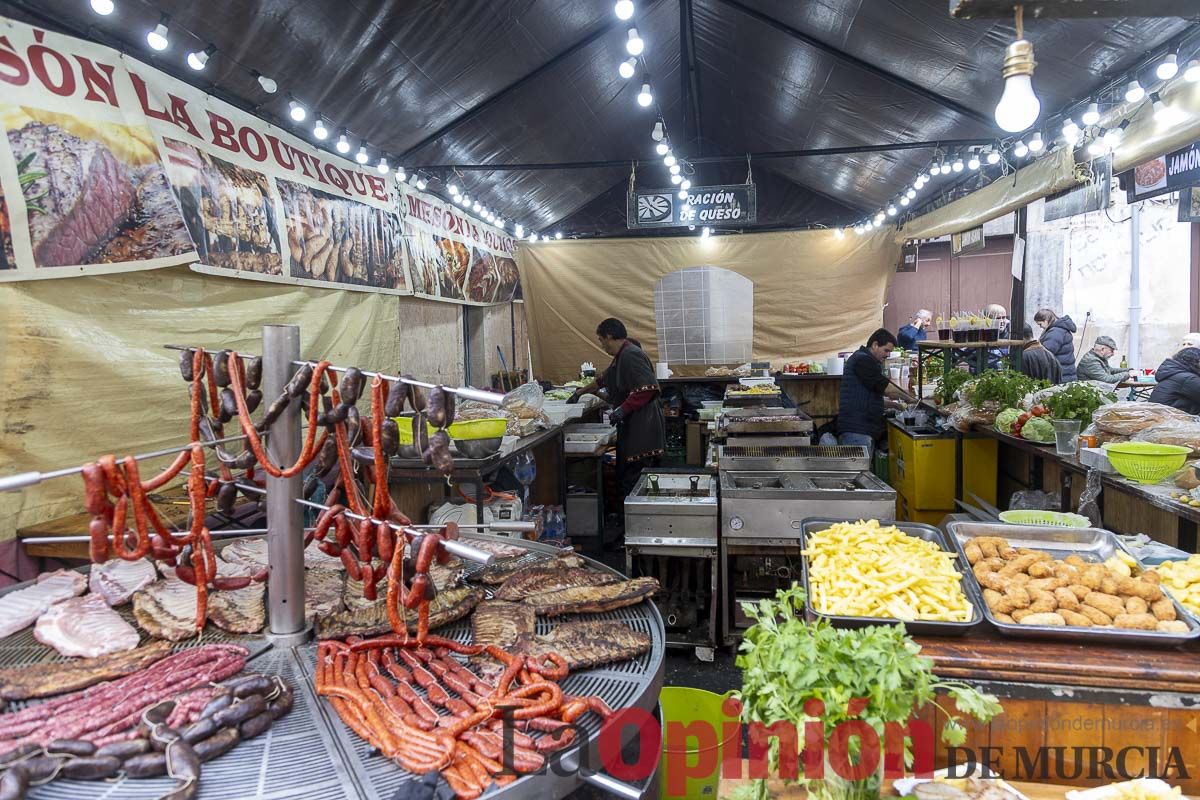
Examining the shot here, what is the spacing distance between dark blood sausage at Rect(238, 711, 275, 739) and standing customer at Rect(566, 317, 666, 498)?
5348mm

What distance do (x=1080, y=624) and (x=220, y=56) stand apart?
5182 mm

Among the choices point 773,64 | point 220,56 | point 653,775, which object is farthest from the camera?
point 773,64

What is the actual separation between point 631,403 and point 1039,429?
348 cm

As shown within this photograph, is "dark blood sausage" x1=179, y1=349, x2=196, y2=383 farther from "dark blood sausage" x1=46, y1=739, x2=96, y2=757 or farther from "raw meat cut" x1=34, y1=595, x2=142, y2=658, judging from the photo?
"dark blood sausage" x1=46, y1=739, x2=96, y2=757

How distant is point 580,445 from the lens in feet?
23.5

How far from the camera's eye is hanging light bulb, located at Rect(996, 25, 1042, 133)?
2.36 metres

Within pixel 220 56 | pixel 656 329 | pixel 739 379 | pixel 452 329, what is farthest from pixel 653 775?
pixel 656 329

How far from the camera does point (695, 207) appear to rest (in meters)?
7.99

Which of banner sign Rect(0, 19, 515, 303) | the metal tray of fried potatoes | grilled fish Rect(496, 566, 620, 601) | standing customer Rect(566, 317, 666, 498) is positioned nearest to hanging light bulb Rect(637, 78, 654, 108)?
standing customer Rect(566, 317, 666, 498)

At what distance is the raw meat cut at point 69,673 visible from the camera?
5.97 feet

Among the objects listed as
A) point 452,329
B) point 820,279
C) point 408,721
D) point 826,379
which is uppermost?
point 820,279

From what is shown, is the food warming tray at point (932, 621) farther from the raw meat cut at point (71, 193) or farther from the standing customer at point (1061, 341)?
the standing customer at point (1061, 341)

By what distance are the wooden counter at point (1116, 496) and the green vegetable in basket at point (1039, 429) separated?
0.22 ft

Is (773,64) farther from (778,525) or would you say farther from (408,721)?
(408,721)
